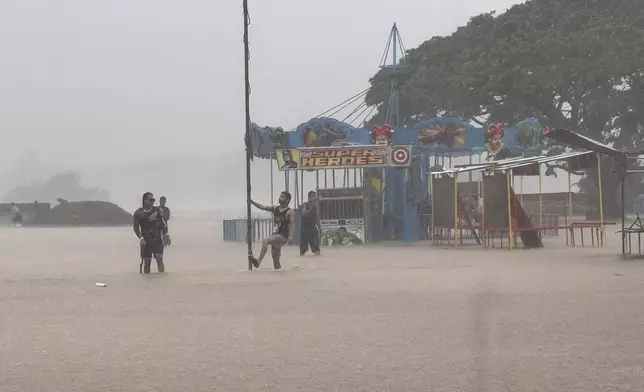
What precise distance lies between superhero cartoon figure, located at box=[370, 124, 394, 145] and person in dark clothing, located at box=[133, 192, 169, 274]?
1277cm

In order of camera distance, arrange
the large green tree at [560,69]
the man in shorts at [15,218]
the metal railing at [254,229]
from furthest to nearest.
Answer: the man in shorts at [15,218], the large green tree at [560,69], the metal railing at [254,229]

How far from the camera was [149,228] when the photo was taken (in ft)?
52.4

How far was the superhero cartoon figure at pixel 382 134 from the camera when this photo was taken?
27859 millimetres

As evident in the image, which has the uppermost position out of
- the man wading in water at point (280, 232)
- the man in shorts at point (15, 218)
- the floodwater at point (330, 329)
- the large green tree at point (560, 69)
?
the large green tree at point (560, 69)

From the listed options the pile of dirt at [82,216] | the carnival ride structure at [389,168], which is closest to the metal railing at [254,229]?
the carnival ride structure at [389,168]

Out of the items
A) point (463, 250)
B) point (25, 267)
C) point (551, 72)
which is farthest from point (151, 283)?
point (551, 72)

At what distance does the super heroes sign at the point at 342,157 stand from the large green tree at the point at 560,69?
1331 centimetres

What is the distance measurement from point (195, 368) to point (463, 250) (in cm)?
1625

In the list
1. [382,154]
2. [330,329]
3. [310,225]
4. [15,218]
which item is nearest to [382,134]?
[382,154]

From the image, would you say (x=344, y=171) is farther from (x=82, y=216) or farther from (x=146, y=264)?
(x=82, y=216)

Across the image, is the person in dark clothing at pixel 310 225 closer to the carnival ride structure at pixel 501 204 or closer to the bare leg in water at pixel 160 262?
the carnival ride structure at pixel 501 204

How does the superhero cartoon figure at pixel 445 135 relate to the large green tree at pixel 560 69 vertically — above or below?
below

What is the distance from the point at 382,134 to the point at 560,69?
666 inches

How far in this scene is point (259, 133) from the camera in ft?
92.1
